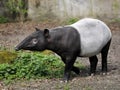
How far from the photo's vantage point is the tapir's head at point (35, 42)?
8406 mm

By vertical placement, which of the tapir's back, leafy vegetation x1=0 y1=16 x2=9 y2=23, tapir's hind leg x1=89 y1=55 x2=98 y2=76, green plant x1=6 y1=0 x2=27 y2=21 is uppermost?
the tapir's back

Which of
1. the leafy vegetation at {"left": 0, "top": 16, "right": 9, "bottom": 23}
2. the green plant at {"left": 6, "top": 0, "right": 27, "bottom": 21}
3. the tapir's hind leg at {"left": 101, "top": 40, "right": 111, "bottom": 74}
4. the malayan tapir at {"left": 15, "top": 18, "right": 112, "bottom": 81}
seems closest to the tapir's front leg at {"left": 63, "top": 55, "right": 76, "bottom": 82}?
the malayan tapir at {"left": 15, "top": 18, "right": 112, "bottom": 81}

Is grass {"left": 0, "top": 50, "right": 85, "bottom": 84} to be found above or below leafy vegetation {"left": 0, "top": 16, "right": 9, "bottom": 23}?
above

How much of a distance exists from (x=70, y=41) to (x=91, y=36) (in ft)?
1.77

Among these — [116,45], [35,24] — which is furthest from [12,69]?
[35,24]

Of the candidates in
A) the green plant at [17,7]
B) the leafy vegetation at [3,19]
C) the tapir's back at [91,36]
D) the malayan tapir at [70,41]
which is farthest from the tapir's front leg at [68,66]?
the leafy vegetation at [3,19]

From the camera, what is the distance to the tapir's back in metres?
8.69

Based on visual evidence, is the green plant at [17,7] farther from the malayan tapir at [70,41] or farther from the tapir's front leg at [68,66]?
the tapir's front leg at [68,66]

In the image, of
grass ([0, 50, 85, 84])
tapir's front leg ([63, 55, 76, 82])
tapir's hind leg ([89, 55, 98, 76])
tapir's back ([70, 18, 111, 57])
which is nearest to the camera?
tapir's front leg ([63, 55, 76, 82])

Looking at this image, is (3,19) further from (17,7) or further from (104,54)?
(104,54)

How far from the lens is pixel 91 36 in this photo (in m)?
8.80

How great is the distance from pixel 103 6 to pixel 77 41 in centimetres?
845

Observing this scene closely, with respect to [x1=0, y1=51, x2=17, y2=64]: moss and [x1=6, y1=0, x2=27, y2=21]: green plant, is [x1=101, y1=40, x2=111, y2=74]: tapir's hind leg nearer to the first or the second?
[x1=0, y1=51, x2=17, y2=64]: moss

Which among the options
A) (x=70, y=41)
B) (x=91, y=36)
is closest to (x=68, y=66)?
(x=70, y=41)
